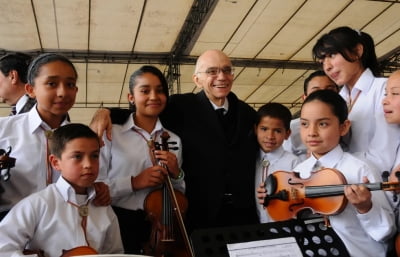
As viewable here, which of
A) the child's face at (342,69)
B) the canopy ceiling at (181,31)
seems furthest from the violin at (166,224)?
the canopy ceiling at (181,31)

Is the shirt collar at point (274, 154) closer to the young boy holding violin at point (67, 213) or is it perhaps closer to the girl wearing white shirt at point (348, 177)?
the girl wearing white shirt at point (348, 177)

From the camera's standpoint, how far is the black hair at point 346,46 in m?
1.79

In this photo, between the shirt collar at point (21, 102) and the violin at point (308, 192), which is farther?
the shirt collar at point (21, 102)

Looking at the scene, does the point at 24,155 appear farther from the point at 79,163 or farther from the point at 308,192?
the point at 308,192

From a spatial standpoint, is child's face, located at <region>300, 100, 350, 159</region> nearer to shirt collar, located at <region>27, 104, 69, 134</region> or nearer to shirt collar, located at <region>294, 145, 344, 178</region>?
shirt collar, located at <region>294, 145, 344, 178</region>

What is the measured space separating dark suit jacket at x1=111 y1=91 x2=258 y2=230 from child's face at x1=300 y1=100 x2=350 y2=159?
442mm

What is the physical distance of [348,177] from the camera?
1.48m

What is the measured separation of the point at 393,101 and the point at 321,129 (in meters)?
0.28

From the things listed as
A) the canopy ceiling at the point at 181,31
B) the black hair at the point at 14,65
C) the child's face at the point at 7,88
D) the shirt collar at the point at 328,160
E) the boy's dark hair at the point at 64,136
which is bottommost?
the shirt collar at the point at 328,160

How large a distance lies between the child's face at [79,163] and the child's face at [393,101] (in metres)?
1.13

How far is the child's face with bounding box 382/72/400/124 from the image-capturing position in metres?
1.51

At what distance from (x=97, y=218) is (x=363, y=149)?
1140 millimetres

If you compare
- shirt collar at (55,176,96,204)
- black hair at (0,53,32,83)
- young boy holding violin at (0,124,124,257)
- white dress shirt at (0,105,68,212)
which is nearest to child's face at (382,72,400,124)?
young boy holding violin at (0,124,124,257)

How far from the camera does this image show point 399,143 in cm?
157
